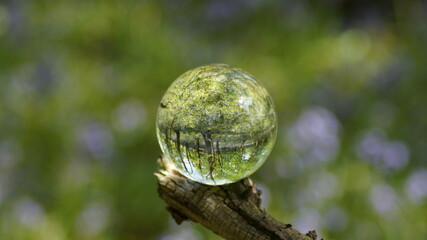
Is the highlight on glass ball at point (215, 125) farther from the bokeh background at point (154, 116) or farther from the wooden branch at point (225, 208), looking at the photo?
the bokeh background at point (154, 116)

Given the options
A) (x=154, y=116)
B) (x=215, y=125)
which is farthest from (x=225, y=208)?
(x=154, y=116)

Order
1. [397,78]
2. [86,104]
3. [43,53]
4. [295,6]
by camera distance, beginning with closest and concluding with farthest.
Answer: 1. [86,104]
2. [43,53]
3. [397,78]
4. [295,6]

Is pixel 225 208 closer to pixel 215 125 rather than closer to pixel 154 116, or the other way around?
pixel 215 125

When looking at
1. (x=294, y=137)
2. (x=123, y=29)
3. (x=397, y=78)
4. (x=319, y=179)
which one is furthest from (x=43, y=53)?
(x=397, y=78)

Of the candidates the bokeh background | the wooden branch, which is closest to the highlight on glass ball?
the wooden branch

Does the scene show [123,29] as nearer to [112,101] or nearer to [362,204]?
[112,101]

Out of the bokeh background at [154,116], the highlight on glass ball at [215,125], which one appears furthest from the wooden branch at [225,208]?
the bokeh background at [154,116]
